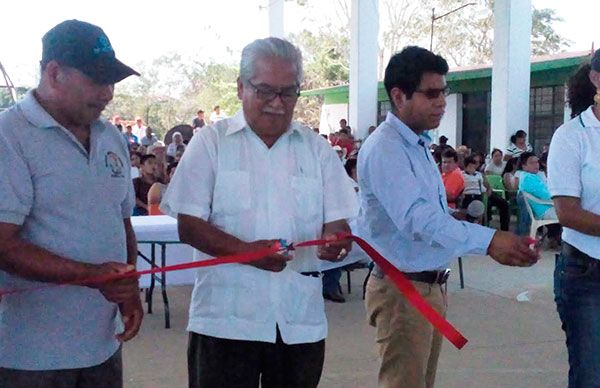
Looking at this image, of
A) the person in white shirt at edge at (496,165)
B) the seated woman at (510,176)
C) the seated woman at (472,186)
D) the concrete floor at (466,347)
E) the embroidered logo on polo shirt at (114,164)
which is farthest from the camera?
the person in white shirt at edge at (496,165)

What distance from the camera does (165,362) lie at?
17.5ft

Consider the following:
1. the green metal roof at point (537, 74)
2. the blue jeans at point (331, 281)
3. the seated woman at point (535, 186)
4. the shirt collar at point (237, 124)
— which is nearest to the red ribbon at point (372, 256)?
the shirt collar at point (237, 124)

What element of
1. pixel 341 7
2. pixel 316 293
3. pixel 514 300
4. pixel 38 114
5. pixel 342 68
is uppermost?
pixel 341 7

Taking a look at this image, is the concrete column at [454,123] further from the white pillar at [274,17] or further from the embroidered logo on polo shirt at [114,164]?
the embroidered logo on polo shirt at [114,164]

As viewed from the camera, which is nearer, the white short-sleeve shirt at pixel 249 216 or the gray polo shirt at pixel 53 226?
the gray polo shirt at pixel 53 226

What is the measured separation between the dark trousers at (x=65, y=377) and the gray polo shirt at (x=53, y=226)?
24mm

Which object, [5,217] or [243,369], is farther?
[243,369]

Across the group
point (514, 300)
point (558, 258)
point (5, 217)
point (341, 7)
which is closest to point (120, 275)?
point (5, 217)

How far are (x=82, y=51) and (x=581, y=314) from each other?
2.12 metres

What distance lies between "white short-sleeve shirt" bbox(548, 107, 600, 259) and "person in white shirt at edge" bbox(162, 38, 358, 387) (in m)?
0.94

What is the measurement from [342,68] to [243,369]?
4090 centimetres

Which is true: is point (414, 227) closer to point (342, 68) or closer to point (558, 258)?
point (558, 258)

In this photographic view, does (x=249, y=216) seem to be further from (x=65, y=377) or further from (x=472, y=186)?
(x=472, y=186)

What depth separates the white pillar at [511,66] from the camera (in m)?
14.3
